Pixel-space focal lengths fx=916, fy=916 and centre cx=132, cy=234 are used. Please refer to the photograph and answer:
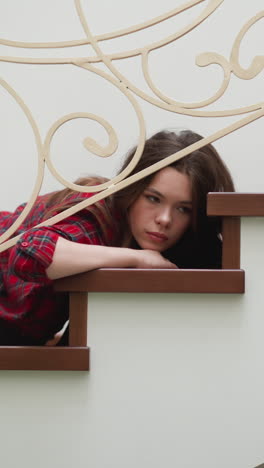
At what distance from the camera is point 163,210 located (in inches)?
80.0

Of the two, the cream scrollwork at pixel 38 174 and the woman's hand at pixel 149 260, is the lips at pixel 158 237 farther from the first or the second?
the cream scrollwork at pixel 38 174

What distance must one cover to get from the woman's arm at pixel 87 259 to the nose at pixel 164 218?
125 millimetres

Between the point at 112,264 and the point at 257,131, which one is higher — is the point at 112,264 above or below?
below

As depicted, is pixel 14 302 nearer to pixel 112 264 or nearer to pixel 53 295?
pixel 53 295

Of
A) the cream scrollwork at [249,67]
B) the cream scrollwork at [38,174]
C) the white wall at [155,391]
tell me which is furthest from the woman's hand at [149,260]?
the cream scrollwork at [249,67]

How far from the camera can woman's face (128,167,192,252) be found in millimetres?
2027

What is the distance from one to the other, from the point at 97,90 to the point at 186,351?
143 cm

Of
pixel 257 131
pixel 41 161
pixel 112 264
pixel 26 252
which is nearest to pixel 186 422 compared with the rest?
pixel 112 264

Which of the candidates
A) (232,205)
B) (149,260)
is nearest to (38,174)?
(149,260)

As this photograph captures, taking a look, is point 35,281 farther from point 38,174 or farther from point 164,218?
point 164,218

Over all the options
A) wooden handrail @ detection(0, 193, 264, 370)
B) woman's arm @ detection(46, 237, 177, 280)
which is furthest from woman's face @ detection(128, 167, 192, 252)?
wooden handrail @ detection(0, 193, 264, 370)

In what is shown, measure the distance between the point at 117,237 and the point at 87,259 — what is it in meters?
0.33

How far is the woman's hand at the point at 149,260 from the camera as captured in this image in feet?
6.22

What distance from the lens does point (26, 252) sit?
182cm
